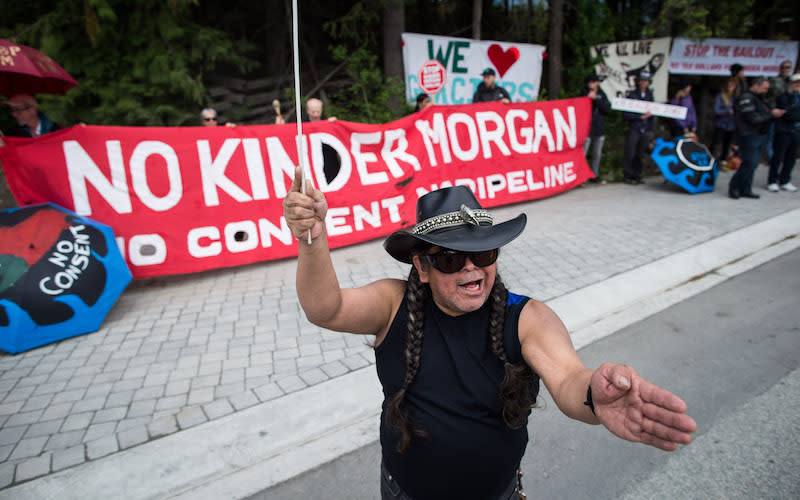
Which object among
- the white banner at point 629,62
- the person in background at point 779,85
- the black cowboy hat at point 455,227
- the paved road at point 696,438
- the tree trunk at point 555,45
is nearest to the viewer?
the black cowboy hat at point 455,227

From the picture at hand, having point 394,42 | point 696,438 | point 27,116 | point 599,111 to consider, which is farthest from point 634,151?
point 27,116

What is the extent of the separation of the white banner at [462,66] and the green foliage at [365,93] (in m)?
0.50

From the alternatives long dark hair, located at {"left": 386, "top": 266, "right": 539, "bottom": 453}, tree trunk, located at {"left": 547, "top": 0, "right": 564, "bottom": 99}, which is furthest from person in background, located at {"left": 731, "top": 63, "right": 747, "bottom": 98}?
long dark hair, located at {"left": 386, "top": 266, "right": 539, "bottom": 453}

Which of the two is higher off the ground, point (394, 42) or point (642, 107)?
point (394, 42)

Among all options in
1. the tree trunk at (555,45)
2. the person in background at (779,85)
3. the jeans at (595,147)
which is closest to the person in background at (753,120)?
the person in background at (779,85)

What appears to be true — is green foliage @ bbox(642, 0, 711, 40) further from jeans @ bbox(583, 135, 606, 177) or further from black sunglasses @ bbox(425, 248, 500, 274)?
black sunglasses @ bbox(425, 248, 500, 274)

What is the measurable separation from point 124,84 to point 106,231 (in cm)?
407

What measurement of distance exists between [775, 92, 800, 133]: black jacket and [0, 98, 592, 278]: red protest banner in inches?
185

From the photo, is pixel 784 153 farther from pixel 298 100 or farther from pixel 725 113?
pixel 298 100

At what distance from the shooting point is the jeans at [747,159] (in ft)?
26.1

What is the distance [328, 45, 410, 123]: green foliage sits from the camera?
376 inches

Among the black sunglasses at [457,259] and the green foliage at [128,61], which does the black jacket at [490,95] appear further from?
the black sunglasses at [457,259]

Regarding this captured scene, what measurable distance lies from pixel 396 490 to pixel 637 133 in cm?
988

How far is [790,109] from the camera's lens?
7.93m
